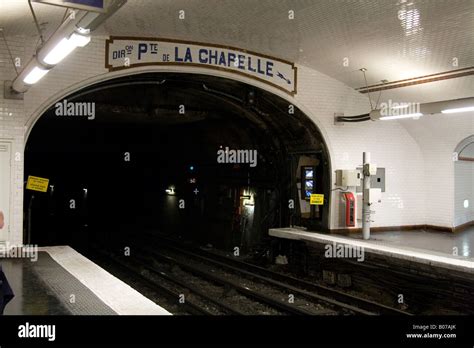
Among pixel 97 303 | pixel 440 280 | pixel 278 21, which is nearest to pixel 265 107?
pixel 278 21

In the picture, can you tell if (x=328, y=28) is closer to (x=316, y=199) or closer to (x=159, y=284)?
(x=316, y=199)

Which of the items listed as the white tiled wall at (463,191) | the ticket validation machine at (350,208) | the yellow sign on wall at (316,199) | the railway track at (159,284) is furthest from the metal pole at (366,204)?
the railway track at (159,284)

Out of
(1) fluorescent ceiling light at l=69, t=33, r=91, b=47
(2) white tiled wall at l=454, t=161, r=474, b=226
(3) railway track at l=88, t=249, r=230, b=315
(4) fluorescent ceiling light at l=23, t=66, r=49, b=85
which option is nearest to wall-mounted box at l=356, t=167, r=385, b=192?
(2) white tiled wall at l=454, t=161, r=474, b=226

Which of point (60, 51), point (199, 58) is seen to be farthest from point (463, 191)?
point (60, 51)

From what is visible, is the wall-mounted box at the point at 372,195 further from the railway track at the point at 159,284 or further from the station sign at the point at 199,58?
the railway track at the point at 159,284

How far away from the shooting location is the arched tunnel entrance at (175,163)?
12555mm

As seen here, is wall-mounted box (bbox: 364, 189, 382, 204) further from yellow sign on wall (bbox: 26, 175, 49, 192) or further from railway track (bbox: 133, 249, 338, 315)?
yellow sign on wall (bbox: 26, 175, 49, 192)

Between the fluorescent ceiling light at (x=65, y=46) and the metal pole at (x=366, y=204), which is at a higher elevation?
the fluorescent ceiling light at (x=65, y=46)

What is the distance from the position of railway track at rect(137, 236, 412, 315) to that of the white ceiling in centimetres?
467

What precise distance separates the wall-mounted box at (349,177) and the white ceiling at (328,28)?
7.58ft

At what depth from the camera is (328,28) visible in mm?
8812

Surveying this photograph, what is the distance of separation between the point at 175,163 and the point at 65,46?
49.2 feet

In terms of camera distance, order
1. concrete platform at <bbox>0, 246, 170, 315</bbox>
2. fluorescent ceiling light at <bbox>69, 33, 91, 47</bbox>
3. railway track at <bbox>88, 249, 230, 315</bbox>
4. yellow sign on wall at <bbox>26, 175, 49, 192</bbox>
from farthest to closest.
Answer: yellow sign on wall at <bbox>26, 175, 49, 192</bbox>, railway track at <bbox>88, 249, 230, 315</bbox>, concrete platform at <bbox>0, 246, 170, 315</bbox>, fluorescent ceiling light at <bbox>69, 33, 91, 47</bbox>

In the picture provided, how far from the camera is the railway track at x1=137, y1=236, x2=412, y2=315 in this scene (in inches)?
340
